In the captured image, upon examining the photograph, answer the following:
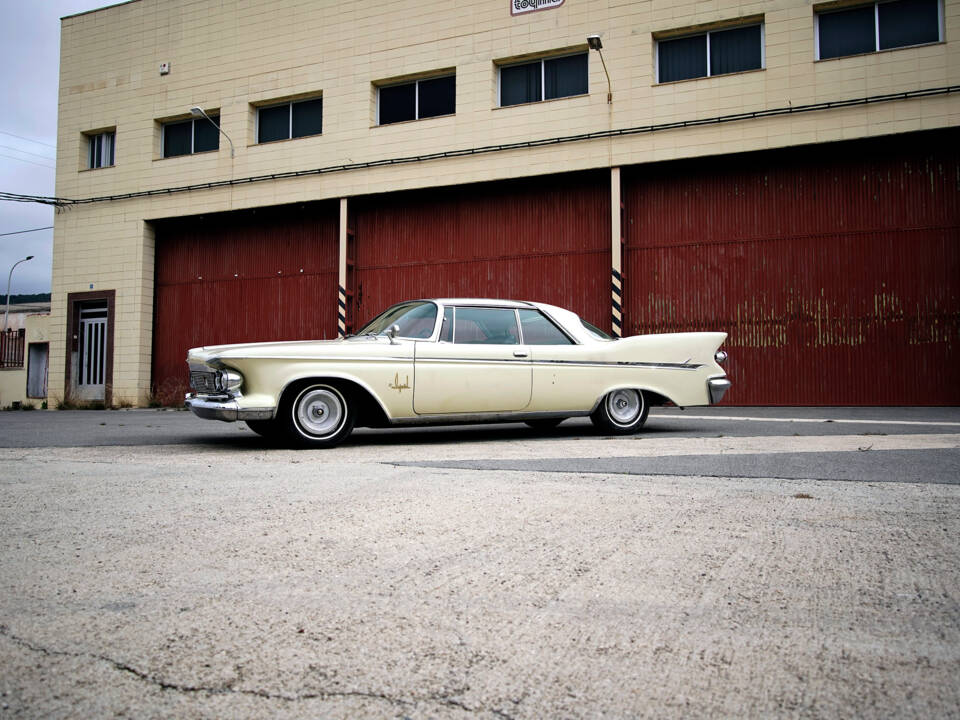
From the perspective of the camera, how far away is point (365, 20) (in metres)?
18.2

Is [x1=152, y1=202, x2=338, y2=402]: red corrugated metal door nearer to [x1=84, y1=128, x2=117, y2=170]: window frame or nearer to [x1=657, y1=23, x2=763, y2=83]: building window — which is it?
[x1=84, y1=128, x2=117, y2=170]: window frame

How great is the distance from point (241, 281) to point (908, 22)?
50.0 feet

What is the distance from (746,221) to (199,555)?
13790 millimetres

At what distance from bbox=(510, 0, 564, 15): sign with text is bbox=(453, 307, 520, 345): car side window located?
1112 cm

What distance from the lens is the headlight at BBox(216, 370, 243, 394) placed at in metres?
6.73

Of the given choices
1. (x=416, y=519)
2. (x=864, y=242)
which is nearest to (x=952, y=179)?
(x=864, y=242)

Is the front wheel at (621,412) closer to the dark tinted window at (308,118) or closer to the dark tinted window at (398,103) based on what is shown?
the dark tinted window at (398,103)

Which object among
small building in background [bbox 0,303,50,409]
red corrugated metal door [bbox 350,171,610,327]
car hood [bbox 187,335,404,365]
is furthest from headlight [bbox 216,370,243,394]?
small building in background [bbox 0,303,50,409]

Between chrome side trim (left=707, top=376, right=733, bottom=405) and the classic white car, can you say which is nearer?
the classic white car

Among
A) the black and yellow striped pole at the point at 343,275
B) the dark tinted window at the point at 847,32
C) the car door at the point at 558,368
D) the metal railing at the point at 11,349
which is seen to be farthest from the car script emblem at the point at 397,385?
the metal railing at the point at 11,349

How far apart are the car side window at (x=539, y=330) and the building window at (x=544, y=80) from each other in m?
9.80

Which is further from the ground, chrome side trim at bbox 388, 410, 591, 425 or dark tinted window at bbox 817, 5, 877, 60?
dark tinted window at bbox 817, 5, 877, 60

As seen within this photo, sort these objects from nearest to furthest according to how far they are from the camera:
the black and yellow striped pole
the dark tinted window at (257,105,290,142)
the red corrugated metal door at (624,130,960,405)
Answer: the red corrugated metal door at (624,130,960,405) < the black and yellow striped pole < the dark tinted window at (257,105,290,142)

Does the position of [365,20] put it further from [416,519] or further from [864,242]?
[416,519]
